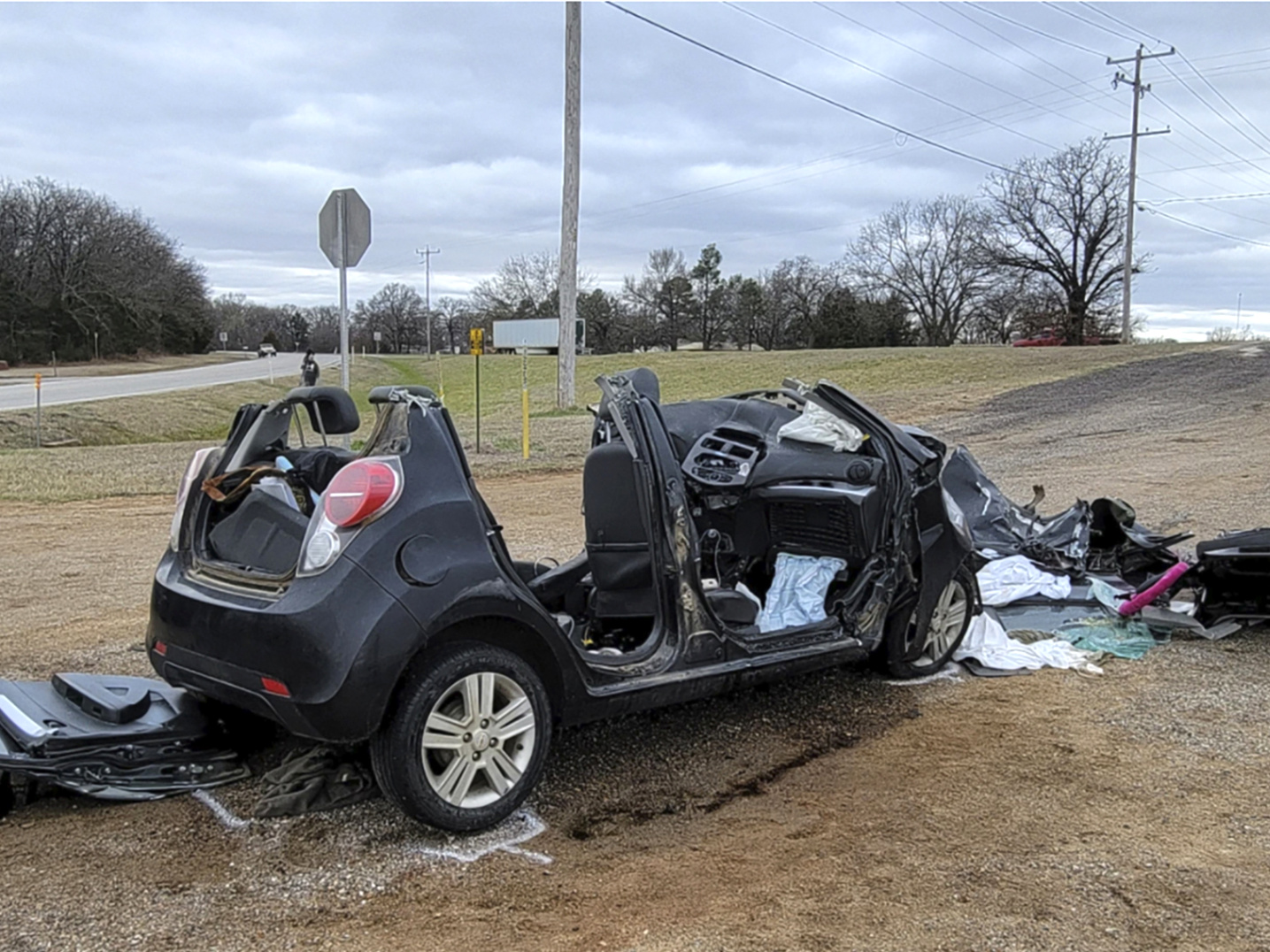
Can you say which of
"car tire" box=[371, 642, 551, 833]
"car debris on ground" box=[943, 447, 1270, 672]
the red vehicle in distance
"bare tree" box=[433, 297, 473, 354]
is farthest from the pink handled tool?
"bare tree" box=[433, 297, 473, 354]

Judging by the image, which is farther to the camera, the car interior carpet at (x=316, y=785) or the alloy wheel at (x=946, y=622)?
the alloy wheel at (x=946, y=622)

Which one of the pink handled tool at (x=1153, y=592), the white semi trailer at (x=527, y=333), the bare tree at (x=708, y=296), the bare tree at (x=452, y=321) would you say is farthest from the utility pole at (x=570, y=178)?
the bare tree at (x=452, y=321)

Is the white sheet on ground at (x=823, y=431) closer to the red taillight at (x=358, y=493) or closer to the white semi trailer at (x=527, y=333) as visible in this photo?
the red taillight at (x=358, y=493)

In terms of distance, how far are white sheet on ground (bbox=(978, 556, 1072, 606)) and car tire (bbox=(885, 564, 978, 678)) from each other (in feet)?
4.26

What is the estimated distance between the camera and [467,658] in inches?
135

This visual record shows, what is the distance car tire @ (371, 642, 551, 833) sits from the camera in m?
3.33

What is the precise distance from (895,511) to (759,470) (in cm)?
65

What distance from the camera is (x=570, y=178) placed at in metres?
21.2

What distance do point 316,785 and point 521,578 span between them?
3.53 ft

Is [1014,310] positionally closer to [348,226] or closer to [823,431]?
[348,226]

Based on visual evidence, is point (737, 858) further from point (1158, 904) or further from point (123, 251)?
point (123, 251)

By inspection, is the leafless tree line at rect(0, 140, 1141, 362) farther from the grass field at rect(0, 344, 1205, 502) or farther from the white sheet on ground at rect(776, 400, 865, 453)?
the white sheet on ground at rect(776, 400, 865, 453)

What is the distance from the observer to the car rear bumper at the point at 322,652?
3215 millimetres

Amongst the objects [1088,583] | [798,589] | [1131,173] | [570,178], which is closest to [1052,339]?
[1131,173]
